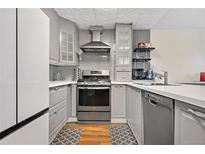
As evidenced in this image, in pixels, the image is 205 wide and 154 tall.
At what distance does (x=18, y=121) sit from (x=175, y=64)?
168 inches

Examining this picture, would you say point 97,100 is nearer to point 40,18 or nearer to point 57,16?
point 57,16

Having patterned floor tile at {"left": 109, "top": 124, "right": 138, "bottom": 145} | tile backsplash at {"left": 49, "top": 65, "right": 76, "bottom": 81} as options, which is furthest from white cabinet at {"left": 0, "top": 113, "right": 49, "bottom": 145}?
tile backsplash at {"left": 49, "top": 65, "right": 76, "bottom": 81}

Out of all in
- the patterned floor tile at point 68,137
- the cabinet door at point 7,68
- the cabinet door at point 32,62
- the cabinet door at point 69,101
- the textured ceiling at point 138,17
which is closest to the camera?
the cabinet door at point 7,68

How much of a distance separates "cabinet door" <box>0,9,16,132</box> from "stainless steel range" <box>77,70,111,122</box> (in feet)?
8.66

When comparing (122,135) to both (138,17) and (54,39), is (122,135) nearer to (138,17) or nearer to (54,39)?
(54,39)

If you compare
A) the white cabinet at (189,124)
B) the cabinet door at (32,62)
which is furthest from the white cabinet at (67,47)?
the white cabinet at (189,124)

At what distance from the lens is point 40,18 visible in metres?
1.31

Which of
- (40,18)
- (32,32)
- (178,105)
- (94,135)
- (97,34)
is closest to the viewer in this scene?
(178,105)

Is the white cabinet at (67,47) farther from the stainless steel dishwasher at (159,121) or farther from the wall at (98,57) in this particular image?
the stainless steel dishwasher at (159,121)

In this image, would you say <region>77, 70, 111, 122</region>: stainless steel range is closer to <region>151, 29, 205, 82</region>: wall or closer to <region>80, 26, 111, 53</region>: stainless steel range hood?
<region>80, 26, 111, 53</region>: stainless steel range hood

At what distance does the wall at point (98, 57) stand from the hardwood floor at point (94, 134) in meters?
1.49

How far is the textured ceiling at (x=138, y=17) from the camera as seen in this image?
10.6 ft

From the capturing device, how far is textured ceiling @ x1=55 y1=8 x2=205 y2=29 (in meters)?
3.22
